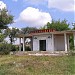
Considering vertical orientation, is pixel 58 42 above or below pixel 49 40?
below

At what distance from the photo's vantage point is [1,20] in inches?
1176

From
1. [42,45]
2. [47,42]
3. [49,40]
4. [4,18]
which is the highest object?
[4,18]

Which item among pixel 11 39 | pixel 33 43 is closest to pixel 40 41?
pixel 33 43

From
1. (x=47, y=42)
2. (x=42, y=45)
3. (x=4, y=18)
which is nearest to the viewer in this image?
(x=4, y=18)

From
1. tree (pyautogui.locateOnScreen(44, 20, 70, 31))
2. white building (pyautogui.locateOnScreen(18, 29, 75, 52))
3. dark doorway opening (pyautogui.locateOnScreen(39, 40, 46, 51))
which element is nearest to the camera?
white building (pyautogui.locateOnScreen(18, 29, 75, 52))

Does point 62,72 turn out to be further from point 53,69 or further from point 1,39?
point 1,39

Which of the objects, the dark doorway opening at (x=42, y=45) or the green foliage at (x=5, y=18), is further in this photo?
the dark doorway opening at (x=42, y=45)

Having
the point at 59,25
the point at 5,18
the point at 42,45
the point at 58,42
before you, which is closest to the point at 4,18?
the point at 5,18

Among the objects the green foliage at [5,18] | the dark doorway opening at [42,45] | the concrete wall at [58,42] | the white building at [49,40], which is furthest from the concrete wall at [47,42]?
the green foliage at [5,18]

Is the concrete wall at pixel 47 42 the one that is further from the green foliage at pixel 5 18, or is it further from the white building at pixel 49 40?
the green foliage at pixel 5 18

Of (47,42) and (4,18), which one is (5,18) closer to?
(4,18)

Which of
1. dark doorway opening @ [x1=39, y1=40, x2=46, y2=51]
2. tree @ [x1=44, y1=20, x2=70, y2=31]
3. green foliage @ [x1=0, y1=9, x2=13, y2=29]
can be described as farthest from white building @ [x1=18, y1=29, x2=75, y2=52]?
tree @ [x1=44, y1=20, x2=70, y2=31]

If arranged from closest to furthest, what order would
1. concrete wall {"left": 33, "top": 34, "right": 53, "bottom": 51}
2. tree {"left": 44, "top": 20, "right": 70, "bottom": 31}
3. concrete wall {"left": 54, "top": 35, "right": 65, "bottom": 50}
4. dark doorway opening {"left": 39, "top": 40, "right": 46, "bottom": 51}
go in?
concrete wall {"left": 33, "top": 34, "right": 53, "bottom": 51} < concrete wall {"left": 54, "top": 35, "right": 65, "bottom": 50} < dark doorway opening {"left": 39, "top": 40, "right": 46, "bottom": 51} < tree {"left": 44, "top": 20, "right": 70, "bottom": 31}

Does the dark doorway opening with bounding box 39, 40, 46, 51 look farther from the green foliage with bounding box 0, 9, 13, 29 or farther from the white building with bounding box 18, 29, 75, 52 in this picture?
the green foliage with bounding box 0, 9, 13, 29
